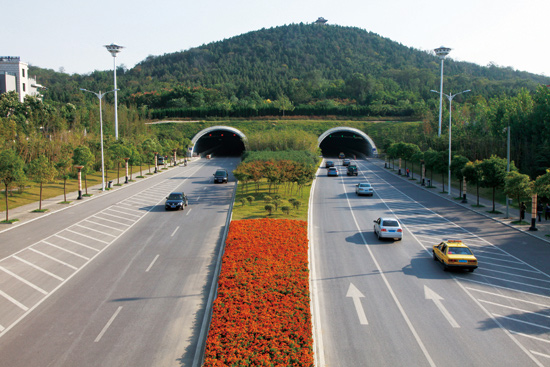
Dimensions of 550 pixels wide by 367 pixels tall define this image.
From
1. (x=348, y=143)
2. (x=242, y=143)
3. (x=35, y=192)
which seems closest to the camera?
(x=35, y=192)

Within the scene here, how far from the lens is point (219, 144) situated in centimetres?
11656

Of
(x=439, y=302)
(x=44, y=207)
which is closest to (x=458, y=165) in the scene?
(x=439, y=302)

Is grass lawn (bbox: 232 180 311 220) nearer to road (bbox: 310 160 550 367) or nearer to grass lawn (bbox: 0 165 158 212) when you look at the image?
road (bbox: 310 160 550 367)

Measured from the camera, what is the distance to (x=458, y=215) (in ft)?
112

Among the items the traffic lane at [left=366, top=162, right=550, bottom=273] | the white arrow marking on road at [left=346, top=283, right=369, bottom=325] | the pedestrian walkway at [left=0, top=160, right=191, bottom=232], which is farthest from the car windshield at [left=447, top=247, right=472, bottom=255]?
the pedestrian walkway at [left=0, top=160, right=191, bottom=232]

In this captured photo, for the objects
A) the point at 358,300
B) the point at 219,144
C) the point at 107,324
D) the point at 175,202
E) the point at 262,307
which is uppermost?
the point at 219,144

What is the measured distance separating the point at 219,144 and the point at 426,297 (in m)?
102

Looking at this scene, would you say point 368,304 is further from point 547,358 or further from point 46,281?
point 46,281

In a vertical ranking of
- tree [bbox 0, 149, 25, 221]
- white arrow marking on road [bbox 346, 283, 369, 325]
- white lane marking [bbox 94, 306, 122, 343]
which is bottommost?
white lane marking [bbox 94, 306, 122, 343]

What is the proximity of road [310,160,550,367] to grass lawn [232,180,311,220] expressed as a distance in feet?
7.75

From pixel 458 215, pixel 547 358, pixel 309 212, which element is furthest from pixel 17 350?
pixel 458 215

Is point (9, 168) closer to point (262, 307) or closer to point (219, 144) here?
point (262, 307)

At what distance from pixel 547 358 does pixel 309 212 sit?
2268cm

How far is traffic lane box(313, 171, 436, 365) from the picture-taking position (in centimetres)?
1310
